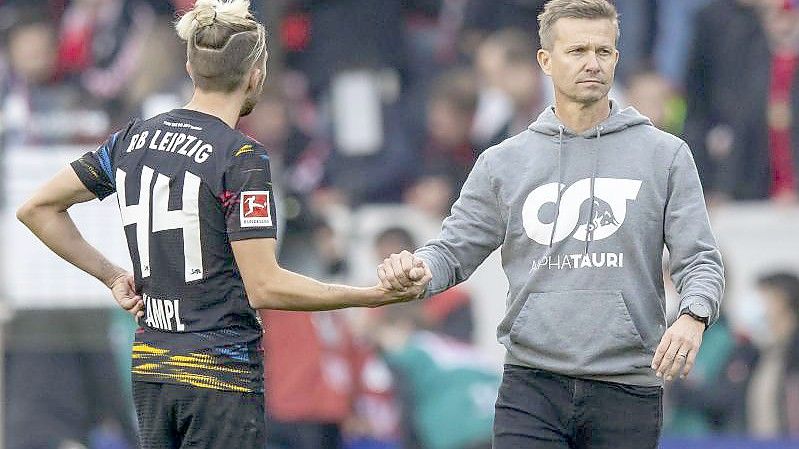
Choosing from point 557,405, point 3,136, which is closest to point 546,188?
point 557,405

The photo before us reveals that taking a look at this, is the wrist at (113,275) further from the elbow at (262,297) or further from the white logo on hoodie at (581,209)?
the white logo on hoodie at (581,209)

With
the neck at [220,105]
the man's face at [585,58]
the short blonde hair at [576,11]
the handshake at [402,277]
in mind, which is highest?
the short blonde hair at [576,11]

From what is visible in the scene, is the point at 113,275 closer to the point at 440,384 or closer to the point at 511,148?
→ the point at 511,148

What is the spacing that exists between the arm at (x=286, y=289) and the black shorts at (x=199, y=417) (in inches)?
12.7

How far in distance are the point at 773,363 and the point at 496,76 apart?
8.66ft

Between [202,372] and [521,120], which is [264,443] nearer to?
[202,372]

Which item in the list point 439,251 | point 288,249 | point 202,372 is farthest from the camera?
point 288,249

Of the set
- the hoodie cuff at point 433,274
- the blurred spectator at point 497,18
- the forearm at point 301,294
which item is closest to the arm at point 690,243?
the hoodie cuff at point 433,274

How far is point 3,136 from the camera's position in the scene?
1116 centimetres

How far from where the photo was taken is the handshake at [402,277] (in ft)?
18.3

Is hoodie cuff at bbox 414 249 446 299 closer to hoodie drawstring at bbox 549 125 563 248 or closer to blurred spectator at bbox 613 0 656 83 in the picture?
hoodie drawstring at bbox 549 125 563 248

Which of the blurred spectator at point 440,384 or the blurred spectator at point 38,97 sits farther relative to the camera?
the blurred spectator at point 38,97

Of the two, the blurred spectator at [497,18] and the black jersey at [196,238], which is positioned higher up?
the blurred spectator at [497,18]

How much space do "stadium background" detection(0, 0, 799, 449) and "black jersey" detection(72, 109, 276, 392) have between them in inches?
209
